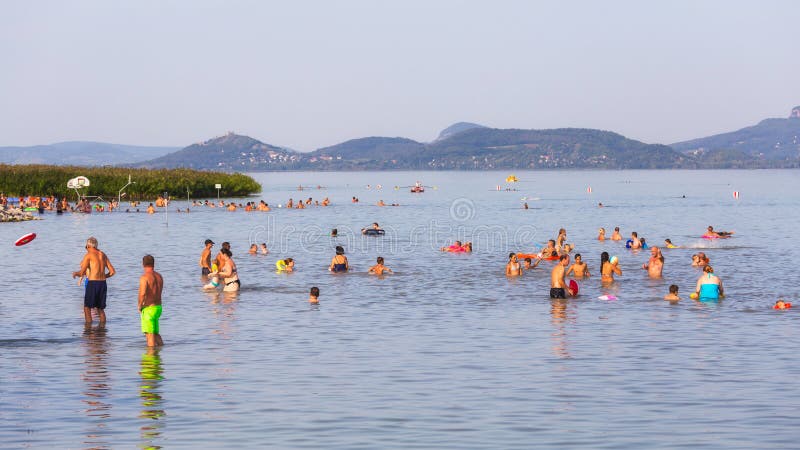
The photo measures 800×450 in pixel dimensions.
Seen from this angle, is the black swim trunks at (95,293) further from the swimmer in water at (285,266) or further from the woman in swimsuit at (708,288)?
the swimmer in water at (285,266)

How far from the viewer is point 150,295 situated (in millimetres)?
23000

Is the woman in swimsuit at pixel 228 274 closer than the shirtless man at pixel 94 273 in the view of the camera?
No

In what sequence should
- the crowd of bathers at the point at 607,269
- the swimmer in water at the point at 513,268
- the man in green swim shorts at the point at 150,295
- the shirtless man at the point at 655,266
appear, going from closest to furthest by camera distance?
the man in green swim shorts at the point at 150,295 → the crowd of bathers at the point at 607,269 → the shirtless man at the point at 655,266 → the swimmer in water at the point at 513,268

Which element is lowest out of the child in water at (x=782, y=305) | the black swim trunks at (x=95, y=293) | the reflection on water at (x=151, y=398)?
the child in water at (x=782, y=305)

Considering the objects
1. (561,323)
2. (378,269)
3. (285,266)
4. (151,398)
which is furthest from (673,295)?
(151,398)

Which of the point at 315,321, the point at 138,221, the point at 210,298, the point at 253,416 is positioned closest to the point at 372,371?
the point at 253,416

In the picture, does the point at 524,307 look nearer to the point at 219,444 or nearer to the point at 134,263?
the point at 219,444

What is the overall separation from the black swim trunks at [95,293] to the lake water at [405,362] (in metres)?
0.78

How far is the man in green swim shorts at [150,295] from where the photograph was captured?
900 inches

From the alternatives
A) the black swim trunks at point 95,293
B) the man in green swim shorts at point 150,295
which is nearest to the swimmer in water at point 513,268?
the black swim trunks at point 95,293

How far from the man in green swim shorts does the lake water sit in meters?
A: 0.68

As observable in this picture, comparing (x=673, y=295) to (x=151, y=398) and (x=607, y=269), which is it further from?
(x=151, y=398)

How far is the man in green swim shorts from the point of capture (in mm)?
22859

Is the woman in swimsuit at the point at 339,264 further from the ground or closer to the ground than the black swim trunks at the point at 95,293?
closer to the ground
